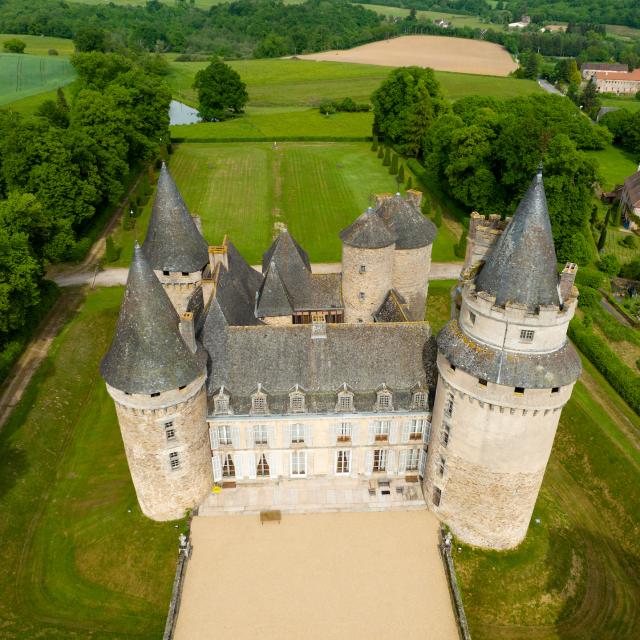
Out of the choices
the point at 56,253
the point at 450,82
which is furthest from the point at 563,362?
the point at 450,82

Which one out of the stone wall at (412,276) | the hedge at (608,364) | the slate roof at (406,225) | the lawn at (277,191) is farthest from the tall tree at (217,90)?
the hedge at (608,364)

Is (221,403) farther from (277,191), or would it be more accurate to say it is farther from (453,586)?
(277,191)

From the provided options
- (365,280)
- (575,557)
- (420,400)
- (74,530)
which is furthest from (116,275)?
(575,557)

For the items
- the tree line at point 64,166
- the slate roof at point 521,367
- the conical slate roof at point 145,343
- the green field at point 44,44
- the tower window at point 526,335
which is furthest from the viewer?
the green field at point 44,44

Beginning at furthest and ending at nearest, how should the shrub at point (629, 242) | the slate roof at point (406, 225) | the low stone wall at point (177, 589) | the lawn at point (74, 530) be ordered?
the shrub at point (629, 242) < the slate roof at point (406, 225) < the lawn at point (74, 530) < the low stone wall at point (177, 589)

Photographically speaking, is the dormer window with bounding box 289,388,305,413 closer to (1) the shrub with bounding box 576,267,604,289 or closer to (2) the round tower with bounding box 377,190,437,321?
(2) the round tower with bounding box 377,190,437,321

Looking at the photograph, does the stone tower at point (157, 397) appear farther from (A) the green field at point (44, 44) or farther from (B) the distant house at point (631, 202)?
(A) the green field at point (44, 44)

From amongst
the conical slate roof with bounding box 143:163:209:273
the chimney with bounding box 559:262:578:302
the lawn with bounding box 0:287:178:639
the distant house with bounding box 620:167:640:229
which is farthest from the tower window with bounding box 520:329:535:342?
the distant house with bounding box 620:167:640:229
